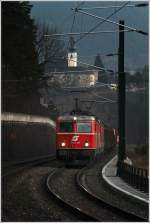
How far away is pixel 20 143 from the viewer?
5497 cm

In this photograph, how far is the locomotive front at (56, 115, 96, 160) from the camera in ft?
121

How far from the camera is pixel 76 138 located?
37.3m

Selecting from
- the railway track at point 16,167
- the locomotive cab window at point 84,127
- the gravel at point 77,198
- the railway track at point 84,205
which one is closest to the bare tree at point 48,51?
the railway track at point 16,167

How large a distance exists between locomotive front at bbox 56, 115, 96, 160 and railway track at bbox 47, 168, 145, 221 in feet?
28.0

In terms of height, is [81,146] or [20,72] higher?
[20,72]

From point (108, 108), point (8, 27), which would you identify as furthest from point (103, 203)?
point (108, 108)

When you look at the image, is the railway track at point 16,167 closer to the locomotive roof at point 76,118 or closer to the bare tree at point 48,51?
the locomotive roof at point 76,118

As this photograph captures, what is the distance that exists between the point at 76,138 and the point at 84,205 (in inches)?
731

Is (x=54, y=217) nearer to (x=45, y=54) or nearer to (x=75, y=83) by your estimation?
(x=45, y=54)

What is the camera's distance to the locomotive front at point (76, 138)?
36906 mm

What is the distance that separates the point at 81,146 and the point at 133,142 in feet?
219

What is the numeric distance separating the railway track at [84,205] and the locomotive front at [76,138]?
853 centimetres

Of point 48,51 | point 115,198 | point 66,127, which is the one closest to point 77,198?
point 115,198

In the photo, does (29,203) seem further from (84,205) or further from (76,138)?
(76,138)
